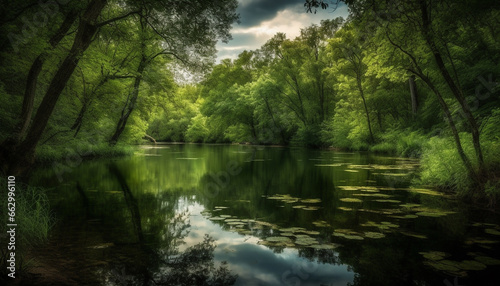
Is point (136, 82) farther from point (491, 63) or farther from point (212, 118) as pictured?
point (212, 118)

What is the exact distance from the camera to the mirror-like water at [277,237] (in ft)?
10.9

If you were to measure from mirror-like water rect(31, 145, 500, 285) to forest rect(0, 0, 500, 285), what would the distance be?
402mm

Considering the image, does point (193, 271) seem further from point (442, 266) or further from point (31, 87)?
point (31, 87)

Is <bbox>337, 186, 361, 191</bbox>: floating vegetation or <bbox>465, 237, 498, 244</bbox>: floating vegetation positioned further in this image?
<bbox>337, 186, 361, 191</bbox>: floating vegetation

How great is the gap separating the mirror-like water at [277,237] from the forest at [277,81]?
1.32ft

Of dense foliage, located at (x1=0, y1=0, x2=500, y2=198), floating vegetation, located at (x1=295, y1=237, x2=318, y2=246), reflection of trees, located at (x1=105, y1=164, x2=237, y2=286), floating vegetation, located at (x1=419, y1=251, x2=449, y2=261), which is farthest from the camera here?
dense foliage, located at (x1=0, y1=0, x2=500, y2=198)

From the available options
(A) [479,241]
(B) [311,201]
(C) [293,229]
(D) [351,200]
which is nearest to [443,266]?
(A) [479,241]

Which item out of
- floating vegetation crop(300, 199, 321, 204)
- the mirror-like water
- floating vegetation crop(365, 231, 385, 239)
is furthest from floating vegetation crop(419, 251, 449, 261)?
floating vegetation crop(300, 199, 321, 204)

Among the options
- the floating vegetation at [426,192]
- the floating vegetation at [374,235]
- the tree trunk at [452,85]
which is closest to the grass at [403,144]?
the floating vegetation at [426,192]

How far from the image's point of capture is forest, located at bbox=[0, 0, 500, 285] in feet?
21.4

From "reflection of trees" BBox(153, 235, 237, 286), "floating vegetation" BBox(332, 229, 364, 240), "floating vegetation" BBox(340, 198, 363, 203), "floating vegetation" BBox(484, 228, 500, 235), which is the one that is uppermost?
"floating vegetation" BBox(340, 198, 363, 203)

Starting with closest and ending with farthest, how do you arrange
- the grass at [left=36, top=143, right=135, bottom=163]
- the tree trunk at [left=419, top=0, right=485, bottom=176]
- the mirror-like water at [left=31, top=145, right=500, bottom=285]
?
1. the mirror-like water at [left=31, top=145, right=500, bottom=285]
2. the tree trunk at [left=419, top=0, right=485, bottom=176]
3. the grass at [left=36, top=143, right=135, bottom=163]

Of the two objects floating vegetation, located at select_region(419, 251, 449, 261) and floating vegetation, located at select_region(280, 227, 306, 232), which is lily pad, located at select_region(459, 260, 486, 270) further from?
floating vegetation, located at select_region(280, 227, 306, 232)

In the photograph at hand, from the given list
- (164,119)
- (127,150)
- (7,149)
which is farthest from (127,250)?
(164,119)
